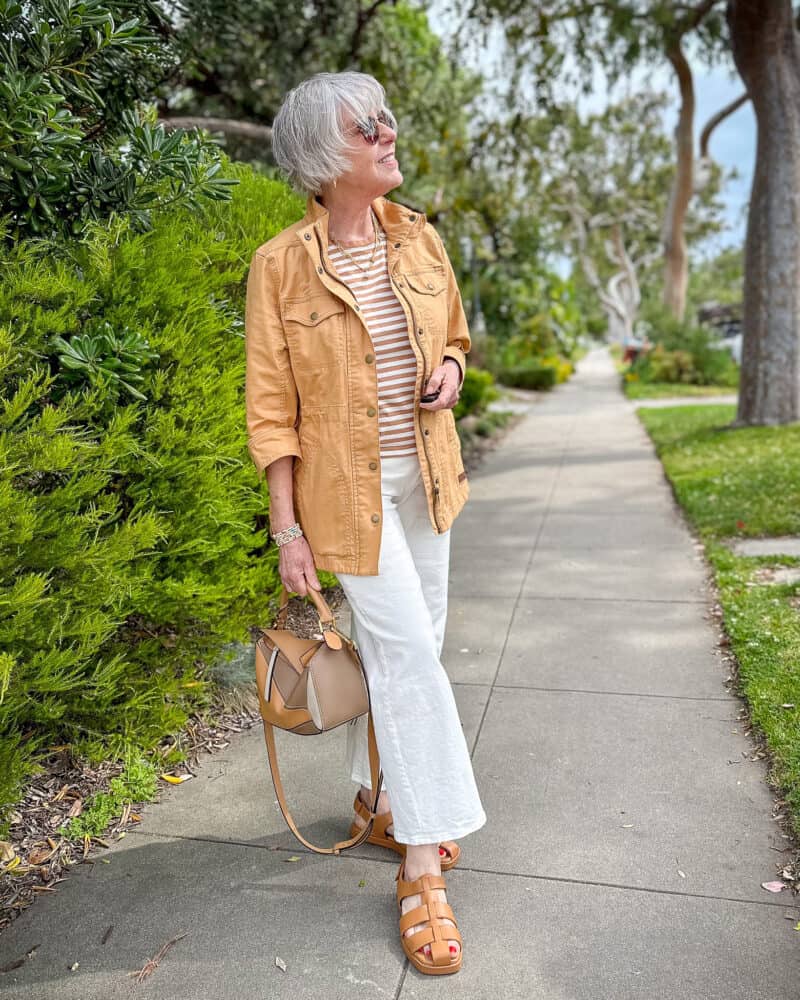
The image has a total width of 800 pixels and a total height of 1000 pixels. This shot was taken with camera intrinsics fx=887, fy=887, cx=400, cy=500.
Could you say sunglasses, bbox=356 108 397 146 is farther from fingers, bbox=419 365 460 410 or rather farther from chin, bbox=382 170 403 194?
fingers, bbox=419 365 460 410

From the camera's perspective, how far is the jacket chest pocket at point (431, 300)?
237 centimetres

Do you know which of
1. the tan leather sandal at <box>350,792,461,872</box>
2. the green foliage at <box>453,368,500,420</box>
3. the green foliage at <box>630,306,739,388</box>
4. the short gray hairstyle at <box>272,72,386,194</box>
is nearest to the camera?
the short gray hairstyle at <box>272,72,386,194</box>

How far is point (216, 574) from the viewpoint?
3.54m

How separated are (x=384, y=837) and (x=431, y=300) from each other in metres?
1.67

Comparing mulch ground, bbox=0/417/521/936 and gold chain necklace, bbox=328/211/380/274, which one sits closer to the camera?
gold chain necklace, bbox=328/211/380/274

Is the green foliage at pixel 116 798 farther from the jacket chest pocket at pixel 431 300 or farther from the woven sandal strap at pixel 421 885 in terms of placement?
the jacket chest pocket at pixel 431 300

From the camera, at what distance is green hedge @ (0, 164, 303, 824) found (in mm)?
2619

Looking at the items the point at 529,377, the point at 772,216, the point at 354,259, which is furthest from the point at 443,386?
the point at 529,377

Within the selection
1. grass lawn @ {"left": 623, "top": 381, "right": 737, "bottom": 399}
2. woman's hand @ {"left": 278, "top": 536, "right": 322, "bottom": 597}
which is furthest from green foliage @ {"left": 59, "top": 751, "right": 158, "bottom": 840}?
grass lawn @ {"left": 623, "top": 381, "right": 737, "bottom": 399}

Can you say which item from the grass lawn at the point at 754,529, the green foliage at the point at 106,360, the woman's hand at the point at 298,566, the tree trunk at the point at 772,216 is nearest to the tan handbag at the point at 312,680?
the woman's hand at the point at 298,566

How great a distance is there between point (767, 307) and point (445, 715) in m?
9.33

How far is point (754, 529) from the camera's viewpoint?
609cm

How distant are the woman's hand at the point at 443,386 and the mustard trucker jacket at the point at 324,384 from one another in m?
0.03

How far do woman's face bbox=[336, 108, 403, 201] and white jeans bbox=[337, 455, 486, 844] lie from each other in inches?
28.3
